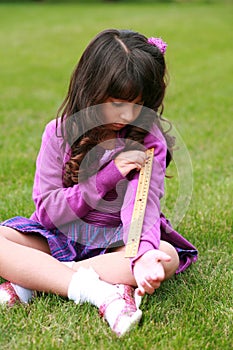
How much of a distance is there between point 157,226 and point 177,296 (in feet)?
0.78

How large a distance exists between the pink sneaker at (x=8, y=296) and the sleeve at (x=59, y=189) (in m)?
0.30

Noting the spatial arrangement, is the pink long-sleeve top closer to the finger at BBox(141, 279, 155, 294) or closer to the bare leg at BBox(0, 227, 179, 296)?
the bare leg at BBox(0, 227, 179, 296)

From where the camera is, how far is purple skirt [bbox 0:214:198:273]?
2.18 m

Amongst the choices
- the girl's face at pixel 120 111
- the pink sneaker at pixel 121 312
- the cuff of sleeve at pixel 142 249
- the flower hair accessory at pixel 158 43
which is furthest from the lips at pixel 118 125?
the pink sneaker at pixel 121 312

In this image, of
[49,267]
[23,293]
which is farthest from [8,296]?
[49,267]

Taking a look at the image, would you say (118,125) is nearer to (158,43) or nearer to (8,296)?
(158,43)

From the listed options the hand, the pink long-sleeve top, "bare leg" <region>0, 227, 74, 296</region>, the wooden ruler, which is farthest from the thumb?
"bare leg" <region>0, 227, 74, 296</region>

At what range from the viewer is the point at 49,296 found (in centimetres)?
197

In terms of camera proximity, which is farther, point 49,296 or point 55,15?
point 55,15

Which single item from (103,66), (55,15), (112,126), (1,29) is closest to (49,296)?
(112,126)

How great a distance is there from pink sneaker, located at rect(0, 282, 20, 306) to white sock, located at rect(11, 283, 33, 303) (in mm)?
14

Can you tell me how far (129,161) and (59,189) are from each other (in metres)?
0.28

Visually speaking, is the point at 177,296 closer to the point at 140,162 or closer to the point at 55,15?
the point at 140,162

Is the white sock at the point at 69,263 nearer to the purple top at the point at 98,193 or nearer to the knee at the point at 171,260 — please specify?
the purple top at the point at 98,193
